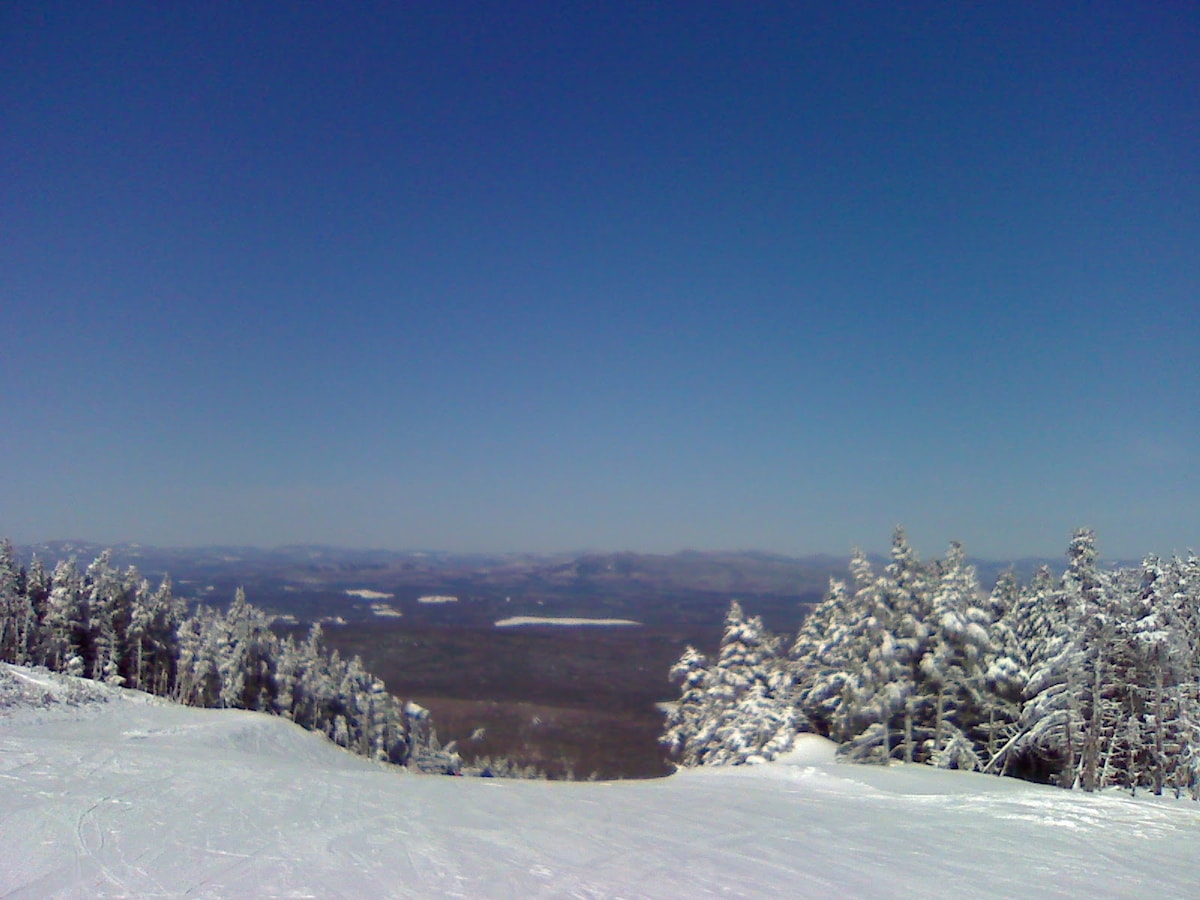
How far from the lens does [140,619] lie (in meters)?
55.8

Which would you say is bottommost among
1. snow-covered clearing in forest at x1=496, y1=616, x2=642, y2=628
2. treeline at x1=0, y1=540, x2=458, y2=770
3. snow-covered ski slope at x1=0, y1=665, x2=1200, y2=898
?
snow-covered clearing in forest at x1=496, y1=616, x2=642, y2=628

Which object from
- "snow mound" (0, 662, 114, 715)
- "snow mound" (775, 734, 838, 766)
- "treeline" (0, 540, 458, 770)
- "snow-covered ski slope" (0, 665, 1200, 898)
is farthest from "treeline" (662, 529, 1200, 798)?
"treeline" (0, 540, 458, 770)

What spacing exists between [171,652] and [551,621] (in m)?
111

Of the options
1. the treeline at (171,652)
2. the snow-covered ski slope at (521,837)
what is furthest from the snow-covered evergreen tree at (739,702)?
the treeline at (171,652)

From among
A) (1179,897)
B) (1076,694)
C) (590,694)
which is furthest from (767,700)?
(590,694)

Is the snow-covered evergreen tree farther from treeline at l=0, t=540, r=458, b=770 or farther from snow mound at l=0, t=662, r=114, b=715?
treeline at l=0, t=540, r=458, b=770

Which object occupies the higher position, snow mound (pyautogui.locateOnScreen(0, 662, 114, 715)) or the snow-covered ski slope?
the snow-covered ski slope

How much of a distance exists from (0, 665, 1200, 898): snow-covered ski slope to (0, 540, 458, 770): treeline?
40189 millimetres

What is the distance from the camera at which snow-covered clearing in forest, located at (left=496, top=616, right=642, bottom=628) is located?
504 feet

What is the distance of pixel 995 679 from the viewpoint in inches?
1182

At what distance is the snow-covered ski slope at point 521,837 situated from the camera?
787 centimetres

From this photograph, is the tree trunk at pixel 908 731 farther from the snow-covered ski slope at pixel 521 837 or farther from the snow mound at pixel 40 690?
the snow mound at pixel 40 690

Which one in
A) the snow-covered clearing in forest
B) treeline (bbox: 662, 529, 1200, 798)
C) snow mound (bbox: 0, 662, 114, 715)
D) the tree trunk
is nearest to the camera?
snow mound (bbox: 0, 662, 114, 715)

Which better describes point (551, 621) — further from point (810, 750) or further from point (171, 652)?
point (810, 750)
